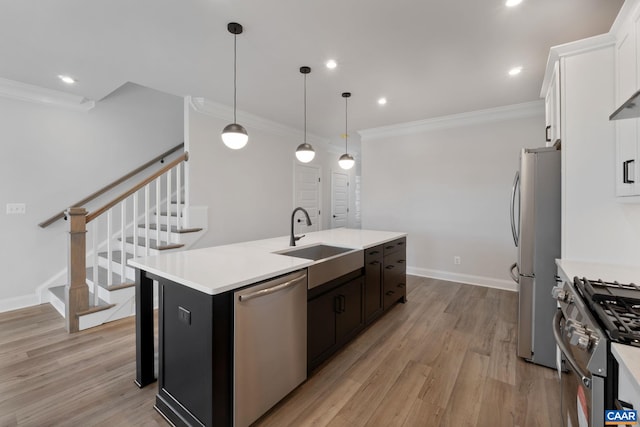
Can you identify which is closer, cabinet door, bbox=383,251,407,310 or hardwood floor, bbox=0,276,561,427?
hardwood floor, bbox=0,276,561,427

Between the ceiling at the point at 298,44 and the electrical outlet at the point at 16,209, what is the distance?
1415 mm

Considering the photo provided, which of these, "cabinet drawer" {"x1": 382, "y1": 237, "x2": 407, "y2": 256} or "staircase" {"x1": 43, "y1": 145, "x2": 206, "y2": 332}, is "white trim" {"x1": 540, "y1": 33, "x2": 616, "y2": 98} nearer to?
"cabinet drawer" {"x1": 382, "y1": 237, "x2": 407, "y2": 256}

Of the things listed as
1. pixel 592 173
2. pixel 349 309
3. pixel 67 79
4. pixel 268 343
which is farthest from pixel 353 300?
pixel 67 79

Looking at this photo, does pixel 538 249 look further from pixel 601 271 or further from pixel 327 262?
pixel 327 262

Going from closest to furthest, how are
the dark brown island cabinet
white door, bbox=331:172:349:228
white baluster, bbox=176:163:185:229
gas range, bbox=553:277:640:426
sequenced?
gas range, bbox=553:277:640:426 → the dark brown island cabinet → white baluster, bbox=176:163:185:229 → white door, bbox=331:172:349:228

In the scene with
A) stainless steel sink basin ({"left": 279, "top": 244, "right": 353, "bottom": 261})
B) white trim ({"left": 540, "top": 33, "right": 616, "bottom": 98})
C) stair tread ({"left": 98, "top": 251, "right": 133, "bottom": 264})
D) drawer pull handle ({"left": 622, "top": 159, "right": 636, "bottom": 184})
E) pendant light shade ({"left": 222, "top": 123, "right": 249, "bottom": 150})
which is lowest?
stair tread ({"left": 98, "top": 251, "right": 133, "bottom": 264})

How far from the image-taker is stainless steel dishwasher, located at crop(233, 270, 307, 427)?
1.48m

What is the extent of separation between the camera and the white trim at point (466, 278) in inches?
161

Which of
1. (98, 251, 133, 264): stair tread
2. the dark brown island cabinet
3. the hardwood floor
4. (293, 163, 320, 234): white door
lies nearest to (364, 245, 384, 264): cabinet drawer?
the dark brown island cabinet

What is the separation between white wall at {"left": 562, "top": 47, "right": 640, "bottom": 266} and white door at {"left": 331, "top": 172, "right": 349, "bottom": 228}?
15.5 ft

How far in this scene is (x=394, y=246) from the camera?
10.8 ft

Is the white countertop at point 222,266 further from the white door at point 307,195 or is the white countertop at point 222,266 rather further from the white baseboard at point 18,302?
the white door at point 307,195

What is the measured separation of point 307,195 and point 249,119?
6.30 feet

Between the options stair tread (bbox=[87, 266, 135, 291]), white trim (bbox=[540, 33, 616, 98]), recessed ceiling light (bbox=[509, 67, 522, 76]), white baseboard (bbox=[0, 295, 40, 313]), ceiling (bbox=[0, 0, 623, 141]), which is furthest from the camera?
white baseboard (bbox=[0, 295, 40, 313])
